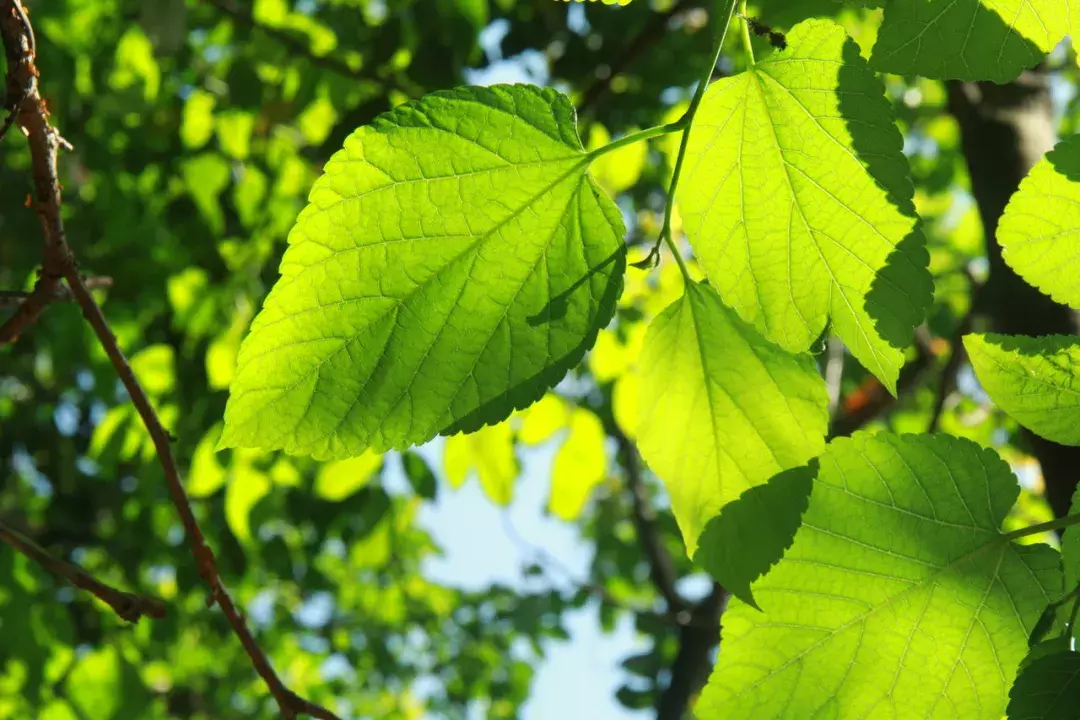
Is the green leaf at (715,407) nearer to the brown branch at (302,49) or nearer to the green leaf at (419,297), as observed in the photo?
the green leaf at (419,297)

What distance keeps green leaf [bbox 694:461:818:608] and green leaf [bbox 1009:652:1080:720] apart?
11 centimetres

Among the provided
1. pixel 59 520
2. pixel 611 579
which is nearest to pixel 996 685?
pixel 59 520

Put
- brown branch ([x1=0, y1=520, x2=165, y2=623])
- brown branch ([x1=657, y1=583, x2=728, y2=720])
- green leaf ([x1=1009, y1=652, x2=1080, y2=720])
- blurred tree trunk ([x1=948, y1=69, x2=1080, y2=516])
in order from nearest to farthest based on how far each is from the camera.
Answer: green leaf ([x1=1009, y1=652, x2=1080, y2=720]), brown branch ([x1=0, y1=520, x2=165, y2=623]), blurred tree trunk ([x1=948, y1=69, x2=1080, y2=516]), brown branch ([x1=657, y1=583, x2=728, y2=720])

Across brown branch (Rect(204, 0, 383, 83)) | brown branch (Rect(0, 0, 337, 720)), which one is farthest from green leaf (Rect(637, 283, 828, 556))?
brown branch (Rect(204, 0, 383, 83))

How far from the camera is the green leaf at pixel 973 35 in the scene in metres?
0.45

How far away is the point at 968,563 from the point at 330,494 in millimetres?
1187

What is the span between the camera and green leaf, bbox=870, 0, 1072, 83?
455 mm

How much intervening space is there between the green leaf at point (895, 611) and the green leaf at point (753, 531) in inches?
0.7

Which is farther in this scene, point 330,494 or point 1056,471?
point 330,494

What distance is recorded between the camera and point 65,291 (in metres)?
0.70

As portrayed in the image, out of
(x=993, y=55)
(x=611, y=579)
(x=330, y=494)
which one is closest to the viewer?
(x=993, y=55)

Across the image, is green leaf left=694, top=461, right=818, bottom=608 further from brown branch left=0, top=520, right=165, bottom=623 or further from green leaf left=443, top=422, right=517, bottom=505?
green leaf left=443, top=422, right=517, bottom=505

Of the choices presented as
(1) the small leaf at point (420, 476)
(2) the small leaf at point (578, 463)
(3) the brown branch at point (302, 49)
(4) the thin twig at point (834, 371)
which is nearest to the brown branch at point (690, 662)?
(4) the thin twig at point (834, 371)

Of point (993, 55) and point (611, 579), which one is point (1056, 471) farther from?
point (611, 579)
